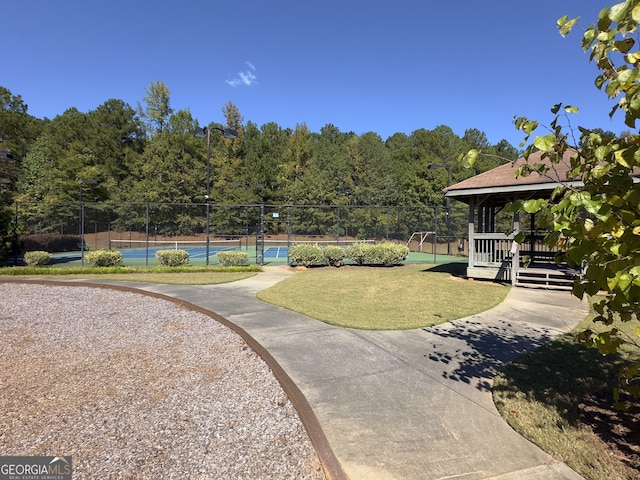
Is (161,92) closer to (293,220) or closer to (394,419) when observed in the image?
(293,220)

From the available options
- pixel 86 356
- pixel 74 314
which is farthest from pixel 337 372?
pixel 74 314

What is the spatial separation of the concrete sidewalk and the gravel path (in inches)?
15.7

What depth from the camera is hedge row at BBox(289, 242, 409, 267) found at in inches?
615

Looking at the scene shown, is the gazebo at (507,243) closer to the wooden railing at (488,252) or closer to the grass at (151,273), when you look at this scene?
the wooden railing at (488,252)

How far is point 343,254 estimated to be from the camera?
16.0 meters

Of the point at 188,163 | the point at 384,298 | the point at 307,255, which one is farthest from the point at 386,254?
the point at 188,163

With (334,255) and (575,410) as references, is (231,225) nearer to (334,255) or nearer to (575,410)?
(334,255)

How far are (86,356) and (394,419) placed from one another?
162 inches

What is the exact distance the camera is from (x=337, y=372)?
4121 millimetres

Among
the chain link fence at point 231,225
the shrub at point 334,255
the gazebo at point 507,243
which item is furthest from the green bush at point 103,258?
the gazebo at point 507,243

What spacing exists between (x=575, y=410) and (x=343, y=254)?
12.9 metres

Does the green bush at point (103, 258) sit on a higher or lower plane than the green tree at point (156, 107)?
A: lower

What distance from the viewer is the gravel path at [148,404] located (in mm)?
2549

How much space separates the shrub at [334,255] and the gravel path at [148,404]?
997 cm
